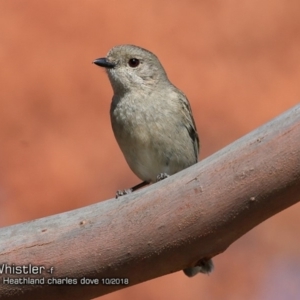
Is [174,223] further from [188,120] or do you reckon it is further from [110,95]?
[110,95]

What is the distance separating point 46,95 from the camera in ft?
28.5

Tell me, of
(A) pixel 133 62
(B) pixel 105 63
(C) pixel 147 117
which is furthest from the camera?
(A) pixel 133 62

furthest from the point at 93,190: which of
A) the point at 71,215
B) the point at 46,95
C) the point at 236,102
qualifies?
the point at 71,215

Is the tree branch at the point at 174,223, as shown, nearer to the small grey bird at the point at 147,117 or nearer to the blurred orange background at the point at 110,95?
the small grey bird at the point at 147,117

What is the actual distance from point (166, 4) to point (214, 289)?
10.1ft

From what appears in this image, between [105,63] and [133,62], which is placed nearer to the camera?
[105,63]

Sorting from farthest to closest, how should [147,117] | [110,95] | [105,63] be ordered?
1. [110,95]
2. [105,63]
3. [147,117]

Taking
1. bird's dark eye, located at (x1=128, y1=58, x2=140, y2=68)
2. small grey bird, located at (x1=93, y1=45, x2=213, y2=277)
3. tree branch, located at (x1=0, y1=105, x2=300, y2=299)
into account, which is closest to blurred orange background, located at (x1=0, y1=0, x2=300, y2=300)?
small grey bird, located at (x1=93, y1=45, x2=213, y2=277)

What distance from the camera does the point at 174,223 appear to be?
395cm

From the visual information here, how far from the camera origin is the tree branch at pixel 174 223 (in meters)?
3.88

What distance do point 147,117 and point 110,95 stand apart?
3207 millimetres

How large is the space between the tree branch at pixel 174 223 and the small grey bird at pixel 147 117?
4.70 ft

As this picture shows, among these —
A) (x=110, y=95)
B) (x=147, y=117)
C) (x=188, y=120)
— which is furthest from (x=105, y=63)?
(x=110, y=95)

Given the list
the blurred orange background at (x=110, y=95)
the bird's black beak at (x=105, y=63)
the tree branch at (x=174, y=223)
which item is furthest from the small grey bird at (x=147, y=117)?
the blurred orange background at (x=110, y=95)
